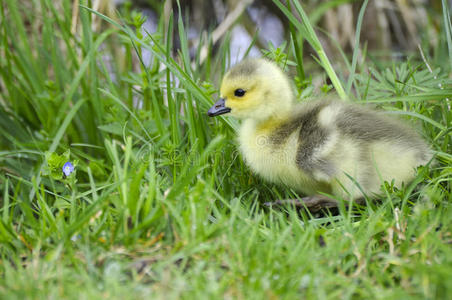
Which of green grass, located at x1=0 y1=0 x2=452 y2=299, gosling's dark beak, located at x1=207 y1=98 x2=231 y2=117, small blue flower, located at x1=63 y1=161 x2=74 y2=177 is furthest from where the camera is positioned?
gosling's dark beak, located at x1=207 y1=98 x2=231 y2=117

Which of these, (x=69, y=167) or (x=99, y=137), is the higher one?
(x=69, y=167)

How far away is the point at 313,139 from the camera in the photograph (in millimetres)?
2092

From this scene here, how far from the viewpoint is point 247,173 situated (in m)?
2.38

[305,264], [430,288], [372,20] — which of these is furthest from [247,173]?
[372,20]

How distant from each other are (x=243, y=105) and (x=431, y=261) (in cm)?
105

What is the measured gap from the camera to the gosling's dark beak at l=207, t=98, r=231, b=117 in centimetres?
226

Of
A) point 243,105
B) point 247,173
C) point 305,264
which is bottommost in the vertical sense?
point 247,173

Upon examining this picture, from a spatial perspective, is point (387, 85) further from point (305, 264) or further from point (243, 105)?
point (305, 264)

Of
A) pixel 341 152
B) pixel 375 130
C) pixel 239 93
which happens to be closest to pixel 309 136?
pixel 341 152

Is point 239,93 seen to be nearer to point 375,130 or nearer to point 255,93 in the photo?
point 255,93

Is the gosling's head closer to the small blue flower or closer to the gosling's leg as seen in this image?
the gosling's leg

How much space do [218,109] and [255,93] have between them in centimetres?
17

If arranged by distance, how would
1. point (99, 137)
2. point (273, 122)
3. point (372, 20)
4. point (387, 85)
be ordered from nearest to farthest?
point (273, 122)
point (387, 85)
point (99, 137)
point (372, 20)

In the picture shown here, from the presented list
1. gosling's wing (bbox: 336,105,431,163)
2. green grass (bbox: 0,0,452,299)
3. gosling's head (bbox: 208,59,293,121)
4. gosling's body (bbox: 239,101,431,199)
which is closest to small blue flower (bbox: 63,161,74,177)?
green grass (bbox: 0,0,452,299)
